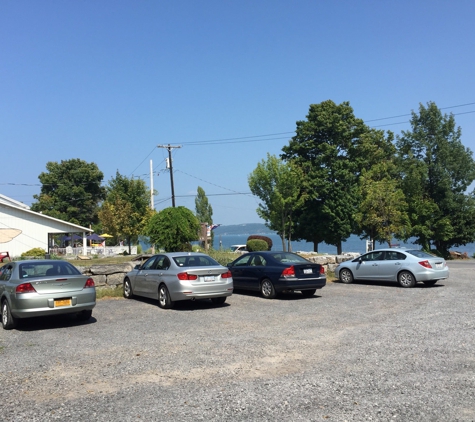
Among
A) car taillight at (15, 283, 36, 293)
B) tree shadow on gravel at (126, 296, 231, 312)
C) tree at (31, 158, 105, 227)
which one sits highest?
tree at (31, 158, 105, 227)

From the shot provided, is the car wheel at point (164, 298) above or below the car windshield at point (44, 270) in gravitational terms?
below

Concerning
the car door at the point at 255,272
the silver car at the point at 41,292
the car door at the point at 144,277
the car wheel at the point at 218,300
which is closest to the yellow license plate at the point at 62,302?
the silver car at the point at 41,292

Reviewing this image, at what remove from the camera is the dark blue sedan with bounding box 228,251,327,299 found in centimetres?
1345

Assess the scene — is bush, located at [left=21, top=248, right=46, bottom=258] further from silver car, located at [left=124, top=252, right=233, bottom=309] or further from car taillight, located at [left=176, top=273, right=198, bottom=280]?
car taillight, located at [left=176, top=273, right=198, bottom=280]

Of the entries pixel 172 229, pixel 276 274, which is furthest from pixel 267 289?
pixel 172 229

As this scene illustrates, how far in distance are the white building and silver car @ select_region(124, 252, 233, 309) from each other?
2876 cm

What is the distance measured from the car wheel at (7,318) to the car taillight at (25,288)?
527mm

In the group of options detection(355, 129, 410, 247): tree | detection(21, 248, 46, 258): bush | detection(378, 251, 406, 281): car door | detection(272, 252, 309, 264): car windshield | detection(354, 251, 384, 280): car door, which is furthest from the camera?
detection(21, 248, 46, 258): bush

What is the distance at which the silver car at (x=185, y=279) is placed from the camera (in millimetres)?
11648

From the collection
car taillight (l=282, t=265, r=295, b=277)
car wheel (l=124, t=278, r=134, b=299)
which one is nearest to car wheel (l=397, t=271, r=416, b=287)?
car taillight (l=282, t=265, r=295, b=277)

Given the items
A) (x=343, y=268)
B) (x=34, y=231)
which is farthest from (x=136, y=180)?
(x=343, y=268)

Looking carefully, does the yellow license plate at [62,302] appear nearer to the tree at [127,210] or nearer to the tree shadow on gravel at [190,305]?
the tree shadow on gravel at [190,305]

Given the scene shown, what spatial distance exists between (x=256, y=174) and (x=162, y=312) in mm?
27437

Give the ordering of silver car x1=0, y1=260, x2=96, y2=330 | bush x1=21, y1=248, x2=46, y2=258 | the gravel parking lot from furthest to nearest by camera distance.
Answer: bush x1=21, y1=248, x2=46, y2=258 < silver car x1=0, y1=260, x2=96, y2=330 < the gravel parking lot
